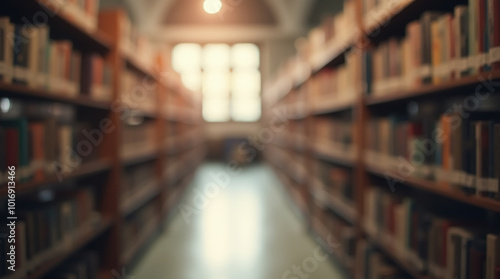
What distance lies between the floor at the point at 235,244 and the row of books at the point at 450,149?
1245 mm

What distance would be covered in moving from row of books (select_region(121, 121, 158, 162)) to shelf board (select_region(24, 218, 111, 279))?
0.59 m

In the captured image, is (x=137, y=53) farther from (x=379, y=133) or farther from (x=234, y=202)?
(x=234, y=202)

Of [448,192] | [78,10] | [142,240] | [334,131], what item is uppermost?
[78,10]

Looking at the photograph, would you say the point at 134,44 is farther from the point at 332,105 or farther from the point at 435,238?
the point at 435,238

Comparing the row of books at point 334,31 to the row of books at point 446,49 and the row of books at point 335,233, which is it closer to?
the row of books at point 446,49

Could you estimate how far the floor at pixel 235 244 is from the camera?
2.87 meters

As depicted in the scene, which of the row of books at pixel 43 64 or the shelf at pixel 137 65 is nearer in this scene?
the row of books at pixel 43 64

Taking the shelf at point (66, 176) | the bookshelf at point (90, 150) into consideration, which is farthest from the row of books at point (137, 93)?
the shelf at point (66, 176)

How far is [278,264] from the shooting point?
301 centimetres

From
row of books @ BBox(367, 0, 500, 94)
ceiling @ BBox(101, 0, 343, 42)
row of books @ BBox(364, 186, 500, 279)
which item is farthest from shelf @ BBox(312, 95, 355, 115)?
ceiling @ BBox(101, 0, 343, 42)

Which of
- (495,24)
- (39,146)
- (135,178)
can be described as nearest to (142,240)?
(135,178)

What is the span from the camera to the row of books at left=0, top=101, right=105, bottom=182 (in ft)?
4.99

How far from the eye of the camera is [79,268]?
2.10 metres

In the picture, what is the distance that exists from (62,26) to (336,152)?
2.17 m
